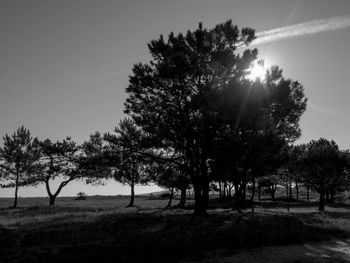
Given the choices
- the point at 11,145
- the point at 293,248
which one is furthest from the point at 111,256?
the point at 11,145

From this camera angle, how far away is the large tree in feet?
81.7

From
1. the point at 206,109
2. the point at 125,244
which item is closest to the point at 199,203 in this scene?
the point at 206,109

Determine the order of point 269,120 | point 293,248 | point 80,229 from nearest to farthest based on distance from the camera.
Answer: point 293,248, point 80,229, point 269,120

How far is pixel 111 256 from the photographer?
12578mm

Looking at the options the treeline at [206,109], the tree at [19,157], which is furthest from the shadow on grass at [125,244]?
the tree at [19,157]

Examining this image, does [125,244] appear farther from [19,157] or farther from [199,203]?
[19,157]

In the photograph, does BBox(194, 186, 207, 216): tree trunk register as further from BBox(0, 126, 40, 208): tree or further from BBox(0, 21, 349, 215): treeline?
BBox(0, 126, 40, 208): tree

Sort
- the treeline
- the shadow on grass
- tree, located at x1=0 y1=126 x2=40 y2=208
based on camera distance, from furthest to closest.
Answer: tree, located at x1=0 y1=126 x2=40 y2=208 → the treeline → the shadow on grass

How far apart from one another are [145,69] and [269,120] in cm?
1017

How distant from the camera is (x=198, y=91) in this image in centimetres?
2688

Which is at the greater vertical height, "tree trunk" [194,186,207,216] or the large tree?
the large tree

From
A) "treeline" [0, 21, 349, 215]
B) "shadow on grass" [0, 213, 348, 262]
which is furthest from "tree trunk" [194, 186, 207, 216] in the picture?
"shadow on grass" [0, 213, 348, 262]

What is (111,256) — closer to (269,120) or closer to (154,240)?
(154,240)

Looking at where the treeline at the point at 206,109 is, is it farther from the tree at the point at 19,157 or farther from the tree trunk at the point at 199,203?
the tree at the point at 19,157
